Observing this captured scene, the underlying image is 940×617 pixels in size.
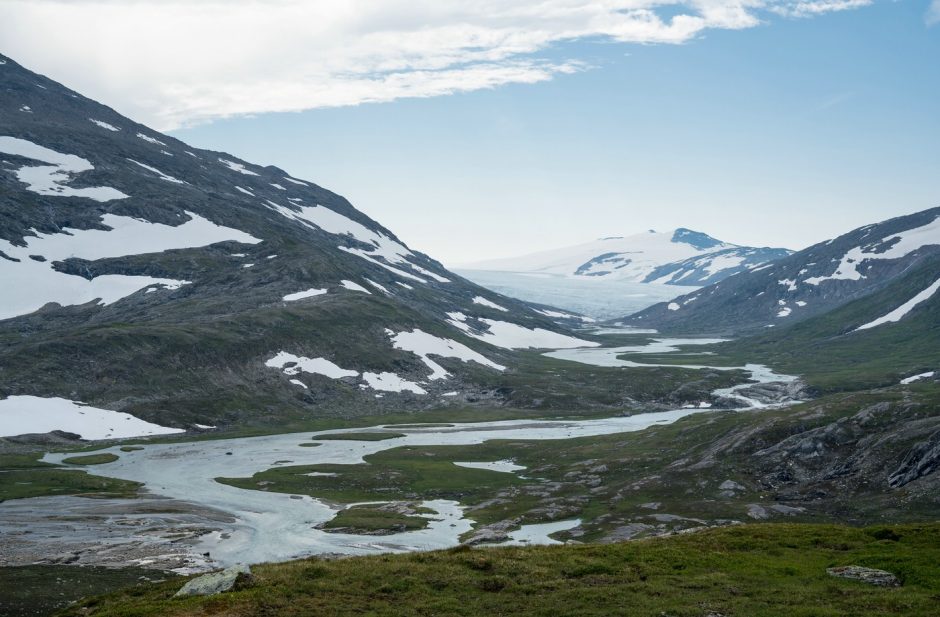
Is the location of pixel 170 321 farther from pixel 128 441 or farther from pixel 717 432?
pixel 717 432

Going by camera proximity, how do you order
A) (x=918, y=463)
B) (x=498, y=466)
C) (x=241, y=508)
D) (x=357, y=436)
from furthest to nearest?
1. (x=357, y=436)
2. (x=498, y=466)
3. (x=241, y=508)
4. (x=918, y=463)

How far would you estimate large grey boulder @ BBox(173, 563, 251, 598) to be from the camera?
3866 cm

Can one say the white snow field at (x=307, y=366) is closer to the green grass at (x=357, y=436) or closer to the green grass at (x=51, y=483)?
the green grass at (x=357, y=436)

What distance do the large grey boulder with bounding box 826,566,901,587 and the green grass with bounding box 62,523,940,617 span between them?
0.50 metres

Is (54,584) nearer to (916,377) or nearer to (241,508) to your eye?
(241,508)

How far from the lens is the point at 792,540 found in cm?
4712

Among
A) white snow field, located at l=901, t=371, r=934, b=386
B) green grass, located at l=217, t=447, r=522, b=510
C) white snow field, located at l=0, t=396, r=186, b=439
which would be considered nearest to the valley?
white snow field, located at l=0, t=396, r=186, b=439

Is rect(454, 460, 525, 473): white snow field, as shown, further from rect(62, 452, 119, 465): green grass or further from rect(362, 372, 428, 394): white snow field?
rect(362, 372, 428, 394): white snow field

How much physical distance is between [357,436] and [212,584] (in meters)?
106

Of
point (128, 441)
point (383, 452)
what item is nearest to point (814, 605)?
point (383, 452)

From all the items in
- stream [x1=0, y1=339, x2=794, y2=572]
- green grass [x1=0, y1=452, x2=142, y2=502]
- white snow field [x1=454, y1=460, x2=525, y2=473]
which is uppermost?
green grass [x1=0, y1=452, x2=142, y2=502]

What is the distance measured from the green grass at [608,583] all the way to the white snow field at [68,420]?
104214mm

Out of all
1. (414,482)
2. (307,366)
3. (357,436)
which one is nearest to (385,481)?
(414,482)

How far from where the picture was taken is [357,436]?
14412 centimetres
